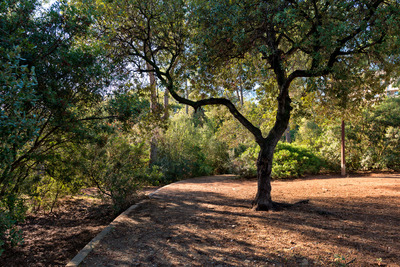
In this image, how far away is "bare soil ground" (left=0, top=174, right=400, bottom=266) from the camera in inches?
118

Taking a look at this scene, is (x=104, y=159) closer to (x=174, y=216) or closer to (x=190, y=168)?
(x=174, y=216)

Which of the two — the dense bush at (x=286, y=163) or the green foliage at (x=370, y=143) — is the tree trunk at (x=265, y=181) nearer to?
the dense bush at (x=286, y=163)

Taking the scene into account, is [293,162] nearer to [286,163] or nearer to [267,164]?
[286,163]

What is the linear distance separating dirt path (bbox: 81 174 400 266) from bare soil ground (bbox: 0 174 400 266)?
0.01 meters

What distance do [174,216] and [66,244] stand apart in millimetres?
1941

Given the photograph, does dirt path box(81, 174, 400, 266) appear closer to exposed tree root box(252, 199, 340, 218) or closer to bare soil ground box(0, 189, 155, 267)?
exposed tree root box(252, 199, 340, 218)

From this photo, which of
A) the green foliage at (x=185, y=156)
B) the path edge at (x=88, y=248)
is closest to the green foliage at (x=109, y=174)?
the path edge at (x=88, y=248)

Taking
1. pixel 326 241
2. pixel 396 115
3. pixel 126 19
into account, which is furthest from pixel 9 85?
pixel 396 115

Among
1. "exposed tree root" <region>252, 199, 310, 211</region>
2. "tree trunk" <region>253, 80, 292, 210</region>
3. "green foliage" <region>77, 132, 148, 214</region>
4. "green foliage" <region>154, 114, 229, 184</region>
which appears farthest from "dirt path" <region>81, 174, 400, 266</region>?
"green foliage" <region>154, 114, 229, 184</region>

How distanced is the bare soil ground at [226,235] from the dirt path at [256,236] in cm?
1

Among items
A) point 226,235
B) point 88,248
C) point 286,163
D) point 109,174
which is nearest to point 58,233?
point 109,174

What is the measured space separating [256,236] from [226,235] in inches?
17.9

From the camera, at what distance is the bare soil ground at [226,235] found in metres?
2.99

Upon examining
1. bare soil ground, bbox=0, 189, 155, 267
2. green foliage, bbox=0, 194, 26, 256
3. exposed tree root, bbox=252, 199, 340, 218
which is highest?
green foliage, bbox=0, 194, 26, 256
